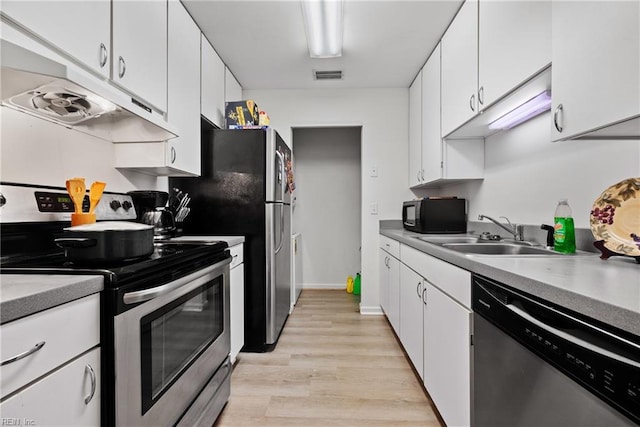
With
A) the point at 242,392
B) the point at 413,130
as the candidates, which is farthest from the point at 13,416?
the point at 413,130

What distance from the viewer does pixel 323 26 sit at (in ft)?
6.84

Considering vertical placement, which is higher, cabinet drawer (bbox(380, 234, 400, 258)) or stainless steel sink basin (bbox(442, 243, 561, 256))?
stainless steel sink basin (bbox(442, 243, 561, 256))

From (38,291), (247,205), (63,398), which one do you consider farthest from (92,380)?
(247,205)

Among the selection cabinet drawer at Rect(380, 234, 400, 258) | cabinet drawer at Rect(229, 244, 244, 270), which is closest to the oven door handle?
cabinet drawer at Rect(229, 244, 244, 270)

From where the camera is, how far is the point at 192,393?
4.14ft

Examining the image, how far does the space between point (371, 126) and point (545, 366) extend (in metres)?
2.84

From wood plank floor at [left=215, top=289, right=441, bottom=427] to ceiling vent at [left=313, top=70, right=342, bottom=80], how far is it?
2.37m

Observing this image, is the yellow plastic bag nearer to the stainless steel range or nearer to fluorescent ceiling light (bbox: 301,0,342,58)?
the stainless steel range

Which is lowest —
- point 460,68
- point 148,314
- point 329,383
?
point 329,383

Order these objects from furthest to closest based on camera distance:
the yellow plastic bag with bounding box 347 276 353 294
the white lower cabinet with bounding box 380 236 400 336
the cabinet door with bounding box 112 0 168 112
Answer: the yellow plastic bag with bounding box 347 276 353 294 → the white lower cabinet with bounding box 380 236 400 336 → the cabinet door with bounding box 112 0 168 112

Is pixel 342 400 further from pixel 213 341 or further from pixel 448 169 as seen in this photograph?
pixel 448 169

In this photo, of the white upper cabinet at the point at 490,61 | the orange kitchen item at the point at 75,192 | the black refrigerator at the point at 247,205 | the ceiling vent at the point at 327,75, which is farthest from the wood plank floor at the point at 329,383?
the ceiling vent at the point at 327,75

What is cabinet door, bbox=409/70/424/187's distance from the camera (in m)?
2.87

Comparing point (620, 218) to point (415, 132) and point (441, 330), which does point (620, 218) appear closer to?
point (441, 330)
